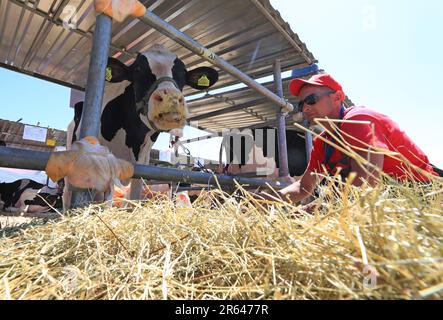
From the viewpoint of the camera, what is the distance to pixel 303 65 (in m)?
3.86

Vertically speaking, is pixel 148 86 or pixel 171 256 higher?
pixel 148 86

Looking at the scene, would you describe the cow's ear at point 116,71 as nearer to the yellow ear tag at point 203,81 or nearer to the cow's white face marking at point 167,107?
the cow's white face marking at point 167,107

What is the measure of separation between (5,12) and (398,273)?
155 inches

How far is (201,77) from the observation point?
3.08 m

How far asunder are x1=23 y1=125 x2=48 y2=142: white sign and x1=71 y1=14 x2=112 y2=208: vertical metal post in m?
6.15

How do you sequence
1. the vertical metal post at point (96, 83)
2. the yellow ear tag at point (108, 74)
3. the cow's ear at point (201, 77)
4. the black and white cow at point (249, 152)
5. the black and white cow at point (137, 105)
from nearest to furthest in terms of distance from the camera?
1. the vertical metal post at point (96, 83)
2. the black and white cow at point (137, 105)
3. the yellow ear tag at point (108, 74)
4. the cow's ear at point (201, 77)
5. the black and white cow at point (249, 152)

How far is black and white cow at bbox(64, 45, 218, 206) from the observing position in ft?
7.27

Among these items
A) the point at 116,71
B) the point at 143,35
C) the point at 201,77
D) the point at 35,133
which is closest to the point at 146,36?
the point at 143,35

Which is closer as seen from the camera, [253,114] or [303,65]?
[303,65]

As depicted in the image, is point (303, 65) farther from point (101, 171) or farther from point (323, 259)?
point (323, 259)

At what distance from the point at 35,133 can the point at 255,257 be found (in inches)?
299

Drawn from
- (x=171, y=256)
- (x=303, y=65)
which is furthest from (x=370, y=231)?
(x=303, y=65)

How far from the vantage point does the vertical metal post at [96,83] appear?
4.87 ft

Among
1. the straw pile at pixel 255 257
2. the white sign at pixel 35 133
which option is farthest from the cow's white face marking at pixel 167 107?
the white sign at pixel 35 133
